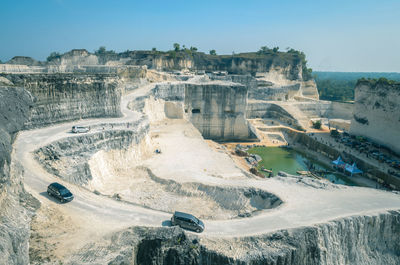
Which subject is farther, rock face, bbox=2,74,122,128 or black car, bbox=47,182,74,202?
rock face, bbox=2,74,122,128

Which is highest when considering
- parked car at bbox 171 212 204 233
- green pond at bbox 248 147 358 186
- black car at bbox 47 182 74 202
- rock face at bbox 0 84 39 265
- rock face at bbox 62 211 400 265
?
rock face at bbox 0 84 39 265

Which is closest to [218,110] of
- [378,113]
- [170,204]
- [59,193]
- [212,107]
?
[212,107]

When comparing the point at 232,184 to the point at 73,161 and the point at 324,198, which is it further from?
the point at 73,161

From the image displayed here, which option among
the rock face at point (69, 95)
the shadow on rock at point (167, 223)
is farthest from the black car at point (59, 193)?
the rock face at point (69, 95)

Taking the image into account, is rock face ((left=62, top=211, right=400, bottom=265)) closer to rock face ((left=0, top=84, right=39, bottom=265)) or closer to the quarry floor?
the quarry floor

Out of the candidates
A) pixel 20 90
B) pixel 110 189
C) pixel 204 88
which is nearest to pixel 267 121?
pixel 204 88

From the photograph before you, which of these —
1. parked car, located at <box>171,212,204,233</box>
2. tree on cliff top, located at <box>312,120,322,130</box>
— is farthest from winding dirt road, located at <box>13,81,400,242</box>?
tree on cliff top, located at <box>312,120,322,130</box>
